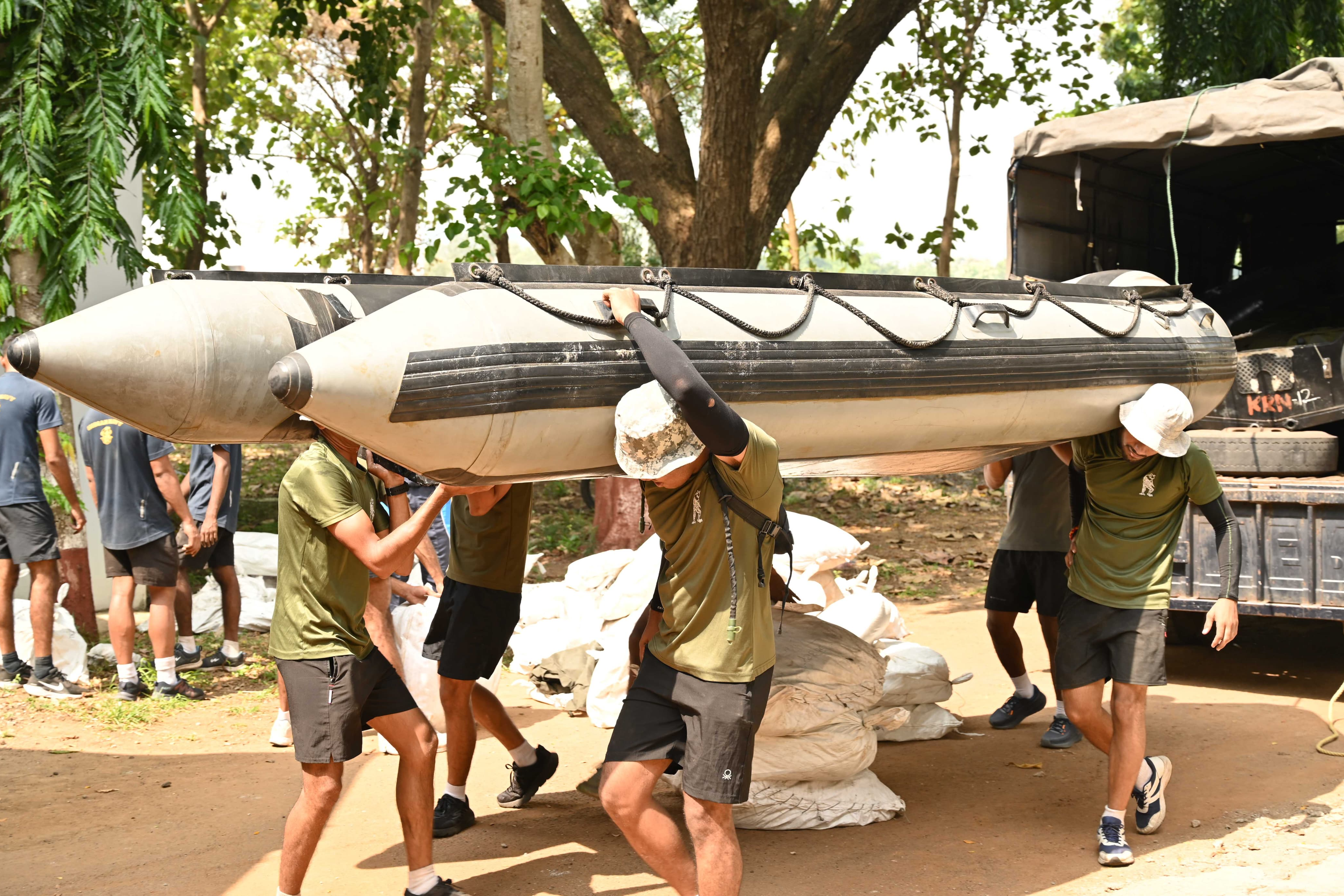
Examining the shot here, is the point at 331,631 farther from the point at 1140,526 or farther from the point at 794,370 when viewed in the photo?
the point at 1140,526

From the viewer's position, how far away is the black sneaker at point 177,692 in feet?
20.6

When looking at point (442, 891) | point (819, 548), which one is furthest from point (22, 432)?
point (819, 548)

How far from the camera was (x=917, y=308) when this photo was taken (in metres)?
4.13

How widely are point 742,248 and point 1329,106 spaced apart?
4.89 meters

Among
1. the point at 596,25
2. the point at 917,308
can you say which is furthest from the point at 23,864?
the point at 596,25

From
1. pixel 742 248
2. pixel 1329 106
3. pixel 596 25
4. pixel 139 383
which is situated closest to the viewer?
pixel 139 383

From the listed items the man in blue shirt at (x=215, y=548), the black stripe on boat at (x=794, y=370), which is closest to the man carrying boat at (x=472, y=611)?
the black stripe on boat at (x=794, y=370)

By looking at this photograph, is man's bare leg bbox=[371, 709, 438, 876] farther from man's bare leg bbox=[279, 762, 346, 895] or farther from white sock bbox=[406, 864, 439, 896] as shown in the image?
man's bare leg bbox=[279, 762, 346, 895]

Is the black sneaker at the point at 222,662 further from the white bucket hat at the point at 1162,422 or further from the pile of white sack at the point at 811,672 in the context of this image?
the white bucket hat at the point at 1162,422

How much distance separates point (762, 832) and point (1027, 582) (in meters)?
1.90

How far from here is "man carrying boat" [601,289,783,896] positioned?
3.22m

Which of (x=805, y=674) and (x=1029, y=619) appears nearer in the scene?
(x=805, y=674)

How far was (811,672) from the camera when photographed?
4.44 meters

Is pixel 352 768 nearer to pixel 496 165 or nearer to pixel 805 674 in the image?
pixel 805 674
